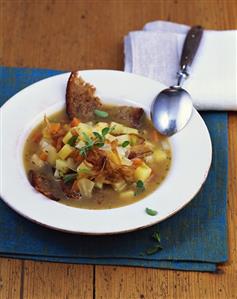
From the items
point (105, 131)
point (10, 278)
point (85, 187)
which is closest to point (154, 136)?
point (105, 131)

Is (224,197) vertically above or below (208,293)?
above

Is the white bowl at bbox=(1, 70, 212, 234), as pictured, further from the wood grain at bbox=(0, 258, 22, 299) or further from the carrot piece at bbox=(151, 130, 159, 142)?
the wood grain at bbox=(0, 258, 22, 299)

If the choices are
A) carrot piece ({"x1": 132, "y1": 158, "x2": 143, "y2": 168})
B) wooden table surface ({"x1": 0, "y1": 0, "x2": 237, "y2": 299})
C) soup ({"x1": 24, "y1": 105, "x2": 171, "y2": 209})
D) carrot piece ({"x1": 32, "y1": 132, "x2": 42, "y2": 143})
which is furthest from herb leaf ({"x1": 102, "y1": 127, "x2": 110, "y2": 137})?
wooden table surface ({"x1": 0, "y1": 0, "x2": 237, "y2": 299})

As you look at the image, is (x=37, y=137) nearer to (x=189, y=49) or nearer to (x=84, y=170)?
(x=84, y=170)

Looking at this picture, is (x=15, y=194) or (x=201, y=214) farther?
(x=201, y=214)

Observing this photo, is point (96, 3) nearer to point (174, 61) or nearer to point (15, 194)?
point (174, 61)

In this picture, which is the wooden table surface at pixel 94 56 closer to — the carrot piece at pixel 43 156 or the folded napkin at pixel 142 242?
the folded napkin at pixel 142 242

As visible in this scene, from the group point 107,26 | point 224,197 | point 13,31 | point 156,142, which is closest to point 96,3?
point 107,26
